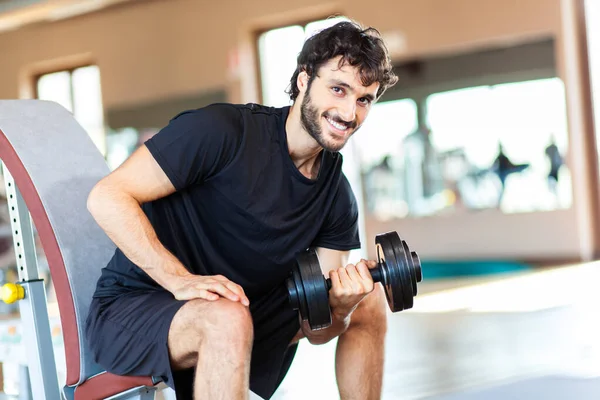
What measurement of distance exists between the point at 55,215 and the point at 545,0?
579cm

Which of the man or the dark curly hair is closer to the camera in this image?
the man

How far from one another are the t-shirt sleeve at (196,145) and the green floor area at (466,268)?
17.2ft

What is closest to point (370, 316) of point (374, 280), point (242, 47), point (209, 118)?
point (374, 280)

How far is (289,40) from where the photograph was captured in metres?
8.22

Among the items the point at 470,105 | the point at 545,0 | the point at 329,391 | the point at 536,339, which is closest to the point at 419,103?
the point at 470,105

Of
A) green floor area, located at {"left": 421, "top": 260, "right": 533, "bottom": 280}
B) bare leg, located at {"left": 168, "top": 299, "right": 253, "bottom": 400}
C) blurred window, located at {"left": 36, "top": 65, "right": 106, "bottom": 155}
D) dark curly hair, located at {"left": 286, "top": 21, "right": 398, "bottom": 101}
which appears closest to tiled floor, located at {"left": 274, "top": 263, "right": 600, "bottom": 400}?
bare leg, located at {"left": 168, "top": 299, "right": 253, "bottom": 400}

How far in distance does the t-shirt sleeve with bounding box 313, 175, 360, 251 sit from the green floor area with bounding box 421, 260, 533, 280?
4.90 m

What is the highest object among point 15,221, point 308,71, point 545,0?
point 545,0

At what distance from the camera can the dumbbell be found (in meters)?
1.47

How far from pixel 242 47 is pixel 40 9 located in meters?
2.20

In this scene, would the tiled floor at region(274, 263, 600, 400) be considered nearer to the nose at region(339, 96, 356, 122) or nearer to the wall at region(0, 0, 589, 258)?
the nose at region(339, 96, 356, 122)

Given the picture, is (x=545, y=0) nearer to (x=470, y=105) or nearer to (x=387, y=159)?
(x=470, y=105)

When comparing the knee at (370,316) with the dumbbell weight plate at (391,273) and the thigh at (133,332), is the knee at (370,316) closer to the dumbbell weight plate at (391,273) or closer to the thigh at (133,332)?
the dumbbell weight plate at (391,273)

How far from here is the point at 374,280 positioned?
1551 millimetres
